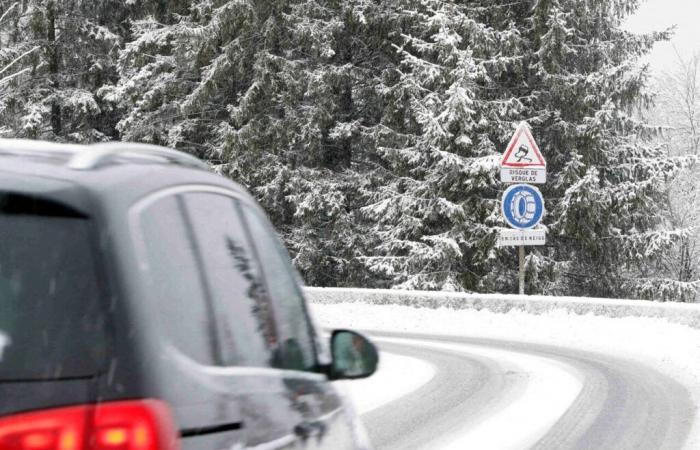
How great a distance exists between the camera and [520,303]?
19.2 m

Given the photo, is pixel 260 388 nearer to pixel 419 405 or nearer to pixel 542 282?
pixel 419 405

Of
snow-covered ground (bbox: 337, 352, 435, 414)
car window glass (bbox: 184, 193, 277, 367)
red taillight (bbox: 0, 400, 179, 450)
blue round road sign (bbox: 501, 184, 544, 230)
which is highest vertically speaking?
car window glass (bbox: 184, 193, 277, 367)

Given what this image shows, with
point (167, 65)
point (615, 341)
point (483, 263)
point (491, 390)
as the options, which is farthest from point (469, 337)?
point (167, 65)

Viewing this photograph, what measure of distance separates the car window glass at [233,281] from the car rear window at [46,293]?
47 centimetres

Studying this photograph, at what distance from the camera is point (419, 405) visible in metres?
9.35

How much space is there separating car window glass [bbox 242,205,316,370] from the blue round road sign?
53.1 feet

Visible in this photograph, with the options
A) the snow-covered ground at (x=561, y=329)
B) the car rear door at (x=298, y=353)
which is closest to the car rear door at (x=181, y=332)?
the car rear door at (x=298, y=353)

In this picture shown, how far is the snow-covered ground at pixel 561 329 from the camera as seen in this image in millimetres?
13508

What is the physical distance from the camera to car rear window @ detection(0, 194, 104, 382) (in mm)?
2092

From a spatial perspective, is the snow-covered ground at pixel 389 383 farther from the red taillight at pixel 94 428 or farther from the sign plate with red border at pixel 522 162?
the sign plate with red border at pixel 522 162

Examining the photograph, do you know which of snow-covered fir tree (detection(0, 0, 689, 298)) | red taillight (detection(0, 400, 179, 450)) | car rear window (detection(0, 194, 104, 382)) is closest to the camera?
red taillight (detection(0, 400, 179, 450))

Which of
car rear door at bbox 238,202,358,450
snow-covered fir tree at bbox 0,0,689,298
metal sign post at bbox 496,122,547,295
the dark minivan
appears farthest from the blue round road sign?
A: the dark minivan

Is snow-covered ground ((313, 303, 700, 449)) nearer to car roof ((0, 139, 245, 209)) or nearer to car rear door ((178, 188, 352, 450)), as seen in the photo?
car rear door ((178, 188, 352, 450))

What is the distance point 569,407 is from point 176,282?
7.38 m
